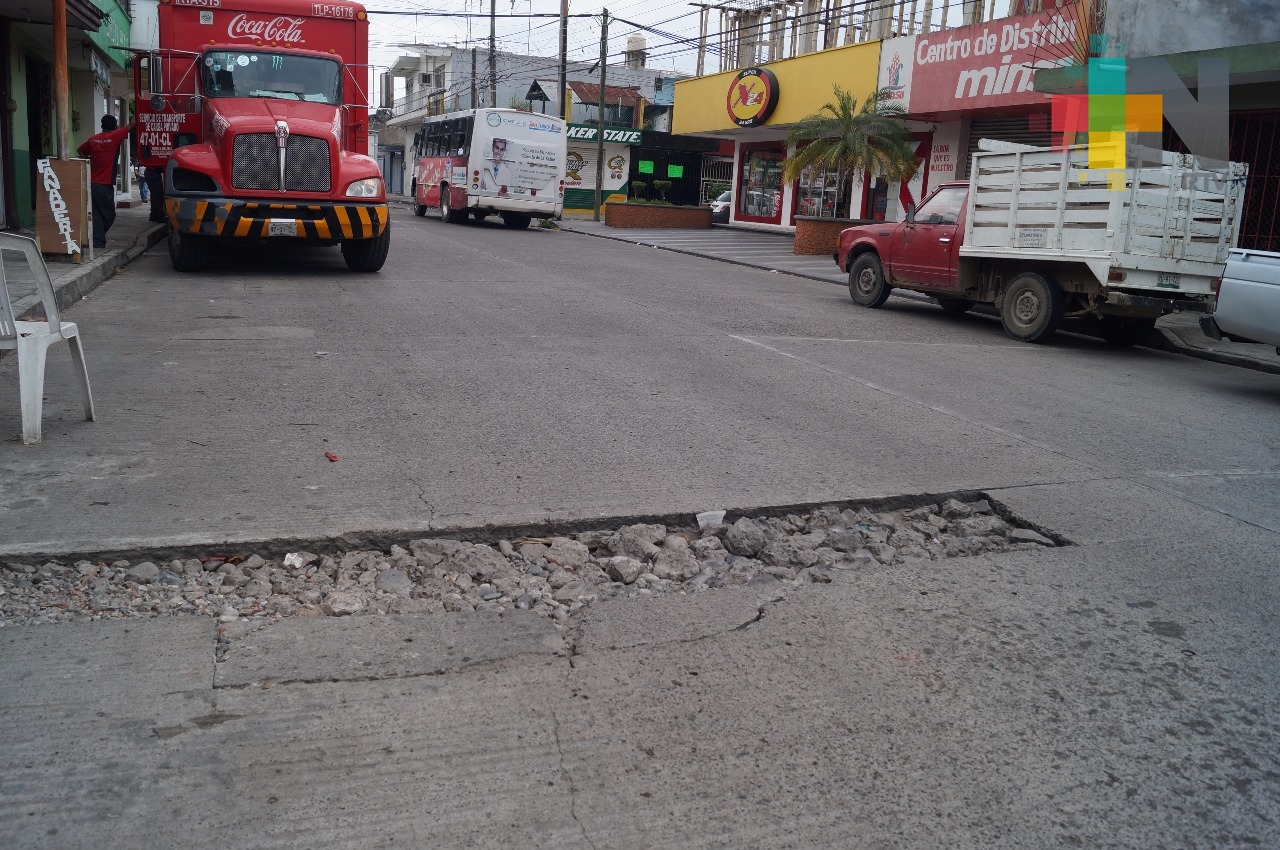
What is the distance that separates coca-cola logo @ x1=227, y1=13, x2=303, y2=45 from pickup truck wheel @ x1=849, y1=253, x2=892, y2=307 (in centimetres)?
878

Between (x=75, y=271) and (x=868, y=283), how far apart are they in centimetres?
1008

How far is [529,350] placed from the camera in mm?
9406

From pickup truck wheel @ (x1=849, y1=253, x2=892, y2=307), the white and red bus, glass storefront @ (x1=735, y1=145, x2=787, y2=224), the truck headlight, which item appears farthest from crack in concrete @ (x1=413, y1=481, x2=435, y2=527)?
glass storefront @ (x1=735, y1=145, x2=787, y2=224)

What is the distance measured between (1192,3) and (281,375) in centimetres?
1829

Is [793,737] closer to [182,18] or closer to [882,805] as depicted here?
[882,805]

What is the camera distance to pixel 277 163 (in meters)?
13.4

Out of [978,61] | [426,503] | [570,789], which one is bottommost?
[570,789]

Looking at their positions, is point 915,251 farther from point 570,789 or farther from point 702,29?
point 702,29

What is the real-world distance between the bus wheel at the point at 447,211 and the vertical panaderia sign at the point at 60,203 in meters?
19.2

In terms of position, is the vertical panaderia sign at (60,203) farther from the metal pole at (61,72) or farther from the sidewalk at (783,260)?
the sidewalk at (783,260)

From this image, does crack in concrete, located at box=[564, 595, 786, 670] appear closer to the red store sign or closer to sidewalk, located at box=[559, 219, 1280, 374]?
sidewalk, located at box=[559, 219, 1280, 374]

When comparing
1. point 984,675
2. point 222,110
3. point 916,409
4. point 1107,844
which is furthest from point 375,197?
point 1107,844

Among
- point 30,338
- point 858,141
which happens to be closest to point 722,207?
point 858,141

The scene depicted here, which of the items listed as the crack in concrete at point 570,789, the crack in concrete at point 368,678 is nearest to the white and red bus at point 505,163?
the crack in concrete at point 368,678
